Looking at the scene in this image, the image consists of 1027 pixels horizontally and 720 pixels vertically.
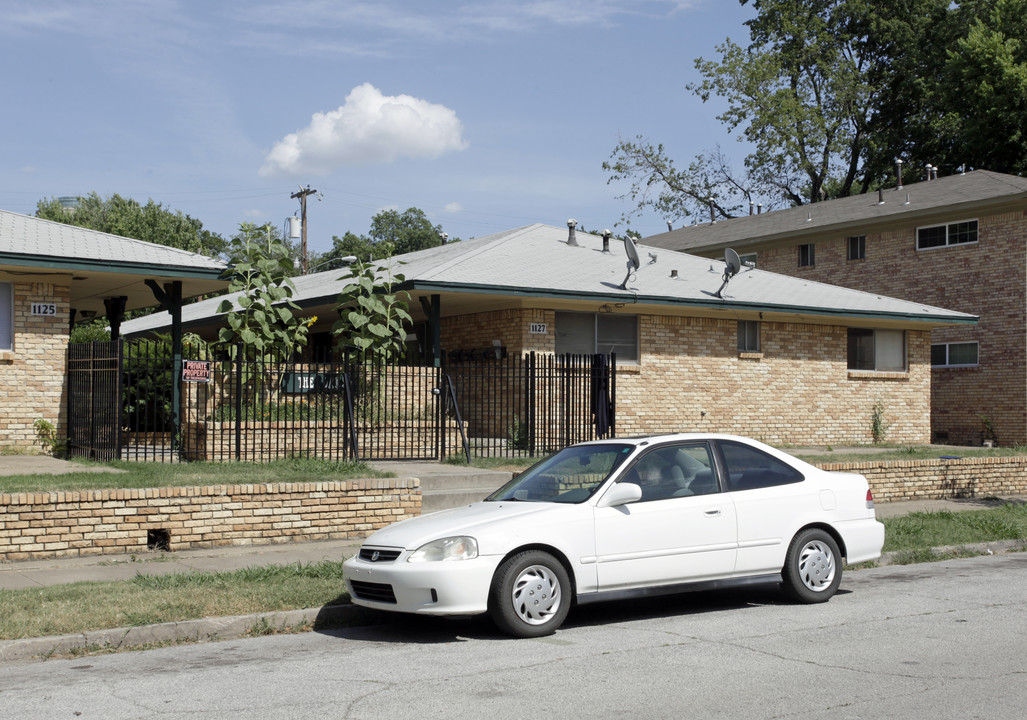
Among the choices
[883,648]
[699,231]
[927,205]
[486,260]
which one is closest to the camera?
[883,648]

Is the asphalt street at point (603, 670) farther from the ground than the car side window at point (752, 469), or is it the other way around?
the car side window at point (752, 469)

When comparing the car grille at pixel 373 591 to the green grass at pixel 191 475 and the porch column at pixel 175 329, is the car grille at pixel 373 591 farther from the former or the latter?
the porch column at pixel 175 329

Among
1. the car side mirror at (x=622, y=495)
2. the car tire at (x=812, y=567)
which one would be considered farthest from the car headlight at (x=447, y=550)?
the car tire at (x=812, y=567)

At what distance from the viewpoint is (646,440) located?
29.3 feet

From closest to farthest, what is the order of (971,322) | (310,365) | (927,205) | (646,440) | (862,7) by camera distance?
(646,440), (310,365), (971,322), (927,205), (862,7)

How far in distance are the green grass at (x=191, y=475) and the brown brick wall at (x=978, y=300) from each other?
20.9 metres

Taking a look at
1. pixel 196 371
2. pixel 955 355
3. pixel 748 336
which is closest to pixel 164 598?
pixel 196 371

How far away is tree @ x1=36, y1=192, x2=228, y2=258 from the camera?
155 feet

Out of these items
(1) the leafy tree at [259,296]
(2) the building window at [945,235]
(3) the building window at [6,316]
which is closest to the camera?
(3) the building window at [6,316]

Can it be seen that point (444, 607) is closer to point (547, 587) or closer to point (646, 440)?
point (547, 587)

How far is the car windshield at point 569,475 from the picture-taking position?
859cm

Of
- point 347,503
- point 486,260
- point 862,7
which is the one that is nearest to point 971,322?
point 486,260

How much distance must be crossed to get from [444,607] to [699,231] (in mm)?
35739

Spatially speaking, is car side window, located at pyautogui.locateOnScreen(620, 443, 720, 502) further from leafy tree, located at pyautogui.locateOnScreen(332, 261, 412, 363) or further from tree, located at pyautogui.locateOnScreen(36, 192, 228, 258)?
tree, located at pyautogui.locateOnScreen(36, 192, 228, 258)
